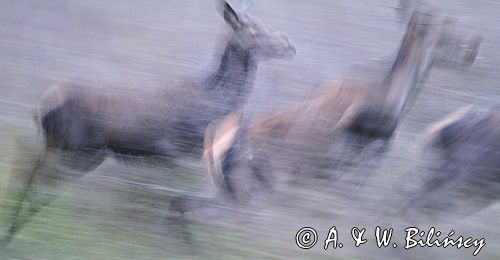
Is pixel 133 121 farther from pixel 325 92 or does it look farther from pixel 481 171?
pixel 481 171

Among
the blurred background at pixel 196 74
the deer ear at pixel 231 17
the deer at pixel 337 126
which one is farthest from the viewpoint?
the deer ear at pixel 231 17

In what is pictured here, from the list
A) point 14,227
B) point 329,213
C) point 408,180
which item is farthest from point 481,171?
point 14,227

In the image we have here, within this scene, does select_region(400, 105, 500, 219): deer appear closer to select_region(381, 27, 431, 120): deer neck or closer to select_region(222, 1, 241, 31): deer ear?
select_region(381, 27, 431, 120): deer neck

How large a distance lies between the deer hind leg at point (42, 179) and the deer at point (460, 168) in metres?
1.92

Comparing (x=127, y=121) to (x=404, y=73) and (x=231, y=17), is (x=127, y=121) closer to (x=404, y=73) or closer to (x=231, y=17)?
(x=231, y=17)

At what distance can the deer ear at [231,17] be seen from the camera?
5.70 metres

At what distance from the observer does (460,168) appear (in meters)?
5.40

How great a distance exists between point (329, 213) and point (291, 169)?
0.37 metres

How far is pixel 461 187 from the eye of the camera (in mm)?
5402

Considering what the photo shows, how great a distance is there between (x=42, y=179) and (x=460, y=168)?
2.44m

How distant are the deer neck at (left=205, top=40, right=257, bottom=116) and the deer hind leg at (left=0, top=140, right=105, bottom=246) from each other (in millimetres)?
807

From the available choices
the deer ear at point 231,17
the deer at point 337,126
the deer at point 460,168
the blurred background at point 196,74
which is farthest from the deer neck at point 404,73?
the deer ear at point 231,17

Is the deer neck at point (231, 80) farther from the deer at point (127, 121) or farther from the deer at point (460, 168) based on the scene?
the deer at point (460, 168)

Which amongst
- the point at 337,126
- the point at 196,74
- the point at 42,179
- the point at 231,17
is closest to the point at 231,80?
the point at 231,17
